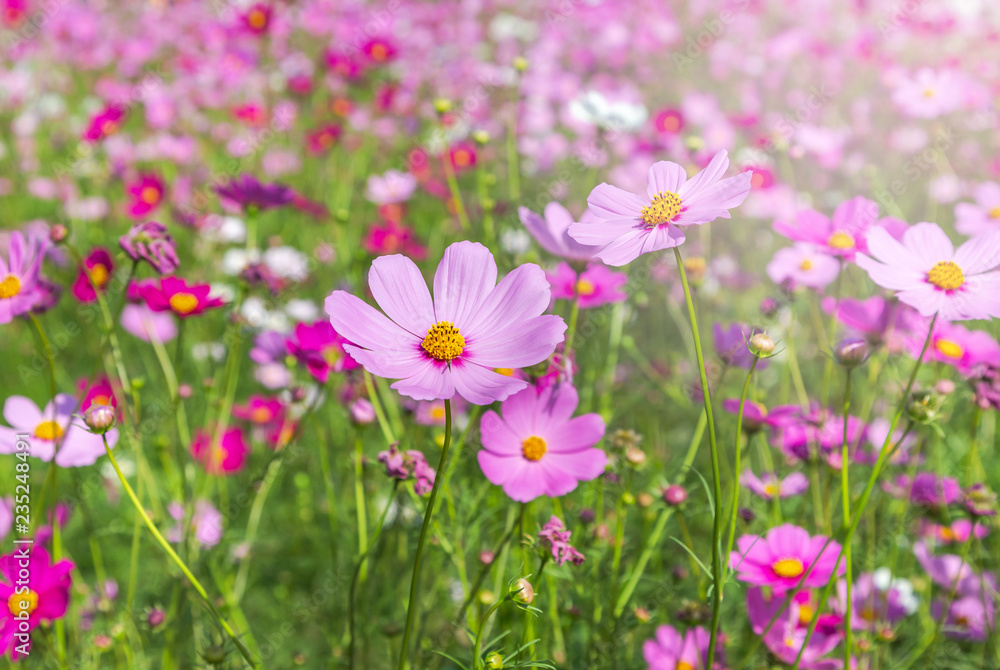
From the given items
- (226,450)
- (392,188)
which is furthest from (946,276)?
(392,188)

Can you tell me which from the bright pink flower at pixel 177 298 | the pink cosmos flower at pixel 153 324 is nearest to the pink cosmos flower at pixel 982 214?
the bright pink flower at pixel 177 298

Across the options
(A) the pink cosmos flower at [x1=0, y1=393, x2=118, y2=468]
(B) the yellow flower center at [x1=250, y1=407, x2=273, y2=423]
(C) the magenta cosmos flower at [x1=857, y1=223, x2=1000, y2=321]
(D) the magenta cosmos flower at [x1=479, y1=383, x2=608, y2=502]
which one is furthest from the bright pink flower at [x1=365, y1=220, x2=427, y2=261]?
(C) the magenta cosmos flower at [x1=857, y1=223, x2=1000, y2=321]

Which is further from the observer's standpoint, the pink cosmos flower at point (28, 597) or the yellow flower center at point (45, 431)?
the yellow flower center at point (45, 431)

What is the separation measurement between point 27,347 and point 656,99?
284 centimetres

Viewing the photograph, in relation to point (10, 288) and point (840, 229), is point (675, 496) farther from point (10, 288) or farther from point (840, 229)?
point (10, 288)

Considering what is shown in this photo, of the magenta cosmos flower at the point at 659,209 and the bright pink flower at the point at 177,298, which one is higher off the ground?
the magenta cosmos flower at the point at 659,209

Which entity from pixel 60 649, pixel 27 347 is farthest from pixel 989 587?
pixel 27 347

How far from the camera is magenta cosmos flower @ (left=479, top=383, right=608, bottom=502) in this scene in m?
0.76

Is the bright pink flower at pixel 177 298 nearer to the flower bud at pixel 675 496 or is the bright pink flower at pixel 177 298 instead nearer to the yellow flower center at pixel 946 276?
the flower bud at pixel 675 496

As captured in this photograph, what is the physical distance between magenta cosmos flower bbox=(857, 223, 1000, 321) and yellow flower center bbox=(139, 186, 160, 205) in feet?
5.28

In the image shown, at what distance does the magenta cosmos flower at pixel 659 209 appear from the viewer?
597 mm

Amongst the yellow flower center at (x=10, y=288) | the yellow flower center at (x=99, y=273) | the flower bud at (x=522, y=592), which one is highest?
the yellow flower center at (x=10, y=288)

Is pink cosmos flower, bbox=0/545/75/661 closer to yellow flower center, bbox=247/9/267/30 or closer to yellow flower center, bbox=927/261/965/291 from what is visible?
yellow flower center, bbox=927/261/965/291

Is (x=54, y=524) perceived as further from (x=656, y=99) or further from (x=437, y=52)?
(x=437, y=52)
